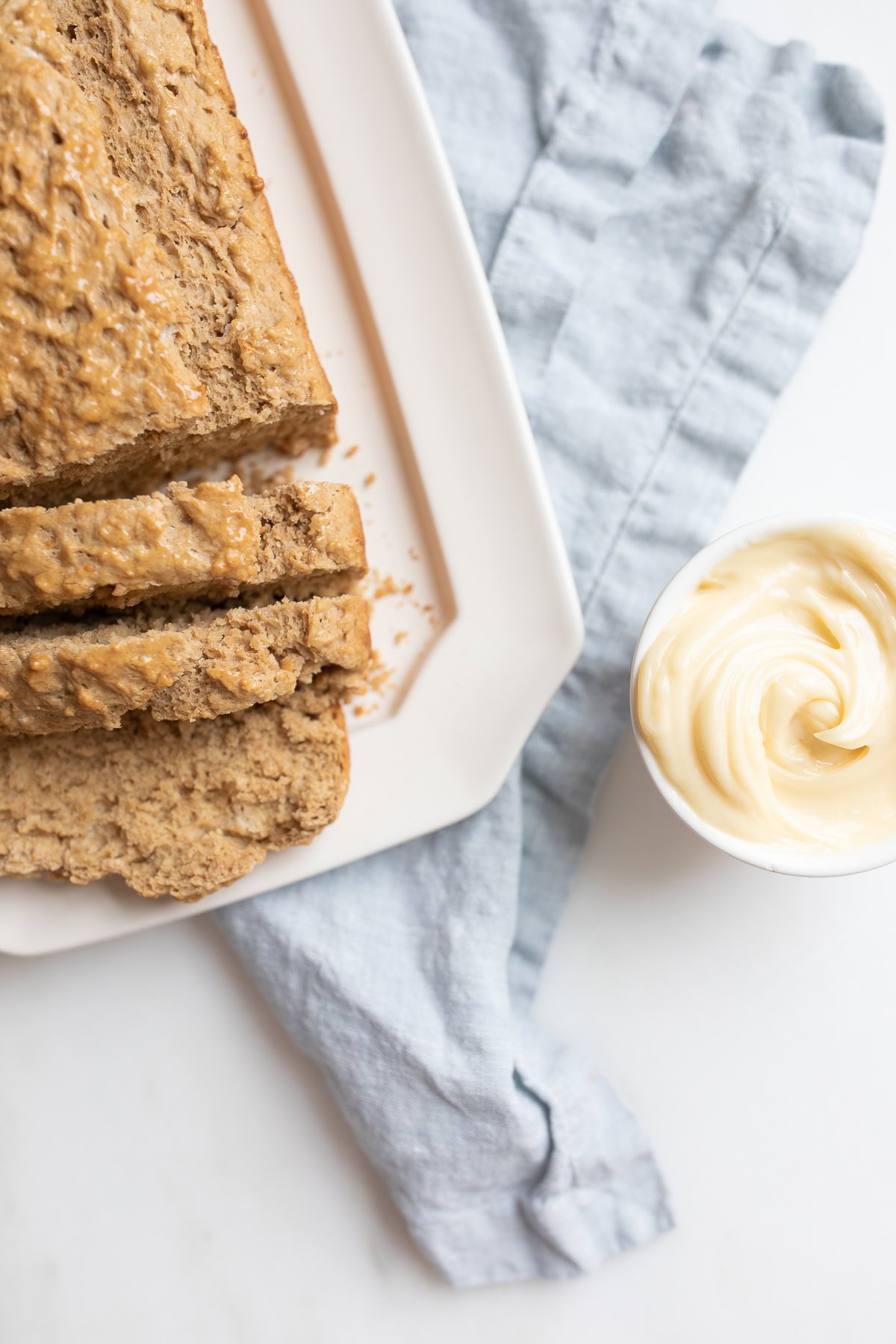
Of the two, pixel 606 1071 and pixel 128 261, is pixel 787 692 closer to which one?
pixel 606 1071

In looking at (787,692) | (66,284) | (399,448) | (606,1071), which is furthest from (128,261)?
(606,1071)

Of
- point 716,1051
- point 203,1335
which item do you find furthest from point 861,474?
point 203,1335

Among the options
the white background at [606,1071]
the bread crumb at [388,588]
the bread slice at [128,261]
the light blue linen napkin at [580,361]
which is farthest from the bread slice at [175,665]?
the white background at [606,1071]

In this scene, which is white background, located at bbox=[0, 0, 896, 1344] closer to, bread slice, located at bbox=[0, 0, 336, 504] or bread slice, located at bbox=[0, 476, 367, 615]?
bread slice, located at bbox=[0, 476, 367, 615]

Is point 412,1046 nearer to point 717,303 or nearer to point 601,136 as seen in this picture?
point 717,303

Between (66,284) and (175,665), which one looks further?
(175,665)

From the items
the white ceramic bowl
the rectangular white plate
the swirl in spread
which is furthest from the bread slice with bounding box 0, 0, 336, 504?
the swirl in spread
